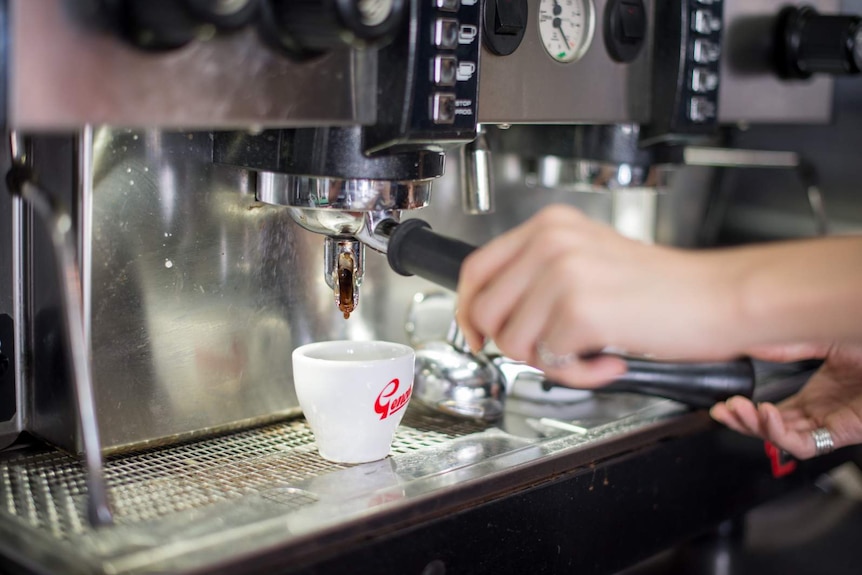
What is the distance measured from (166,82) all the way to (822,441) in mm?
680

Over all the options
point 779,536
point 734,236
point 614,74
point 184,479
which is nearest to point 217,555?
point 184,479

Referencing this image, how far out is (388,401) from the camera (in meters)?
0.79

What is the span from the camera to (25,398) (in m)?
0.81

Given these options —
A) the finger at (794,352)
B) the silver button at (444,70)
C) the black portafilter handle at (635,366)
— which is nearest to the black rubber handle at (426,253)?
the black portafilter handle at (635,366)

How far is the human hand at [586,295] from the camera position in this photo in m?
0.55

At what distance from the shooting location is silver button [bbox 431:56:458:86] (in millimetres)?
686

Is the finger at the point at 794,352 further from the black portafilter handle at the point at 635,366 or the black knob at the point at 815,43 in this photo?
the black knob at the point at 815,43

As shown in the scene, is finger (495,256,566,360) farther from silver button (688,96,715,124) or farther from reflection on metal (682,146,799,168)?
reflection on metal (682,146,799,168)

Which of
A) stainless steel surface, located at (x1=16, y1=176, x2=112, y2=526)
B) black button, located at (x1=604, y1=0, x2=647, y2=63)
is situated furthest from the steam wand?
black button, located at (x1=604, y1=0, x2=647, y2=63)

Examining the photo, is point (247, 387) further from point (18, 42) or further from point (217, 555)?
point (18, 42)

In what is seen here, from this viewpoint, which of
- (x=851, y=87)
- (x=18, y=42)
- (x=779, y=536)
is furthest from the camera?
(x=851, y=87)

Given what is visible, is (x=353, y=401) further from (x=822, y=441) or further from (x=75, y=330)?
(x=822, y=441)

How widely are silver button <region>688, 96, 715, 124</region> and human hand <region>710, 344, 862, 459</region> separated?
232 mm

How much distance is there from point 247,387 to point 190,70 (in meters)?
0.38
